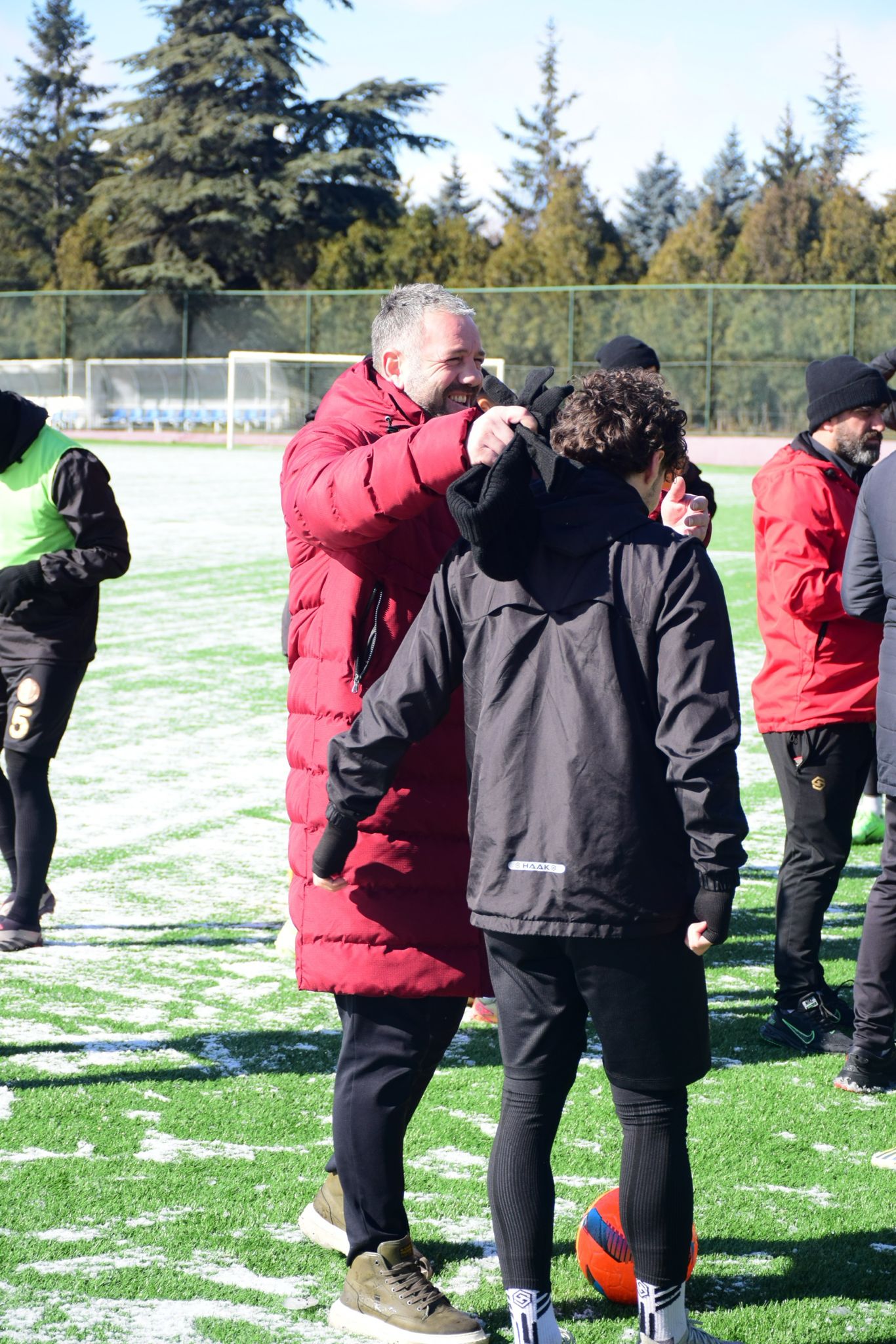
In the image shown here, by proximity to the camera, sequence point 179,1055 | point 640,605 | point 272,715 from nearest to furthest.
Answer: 1. point 640,605
2. point 179,1055
3. point 272,715

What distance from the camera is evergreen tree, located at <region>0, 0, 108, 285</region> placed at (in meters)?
62.1

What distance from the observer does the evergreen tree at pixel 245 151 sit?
51.2 m

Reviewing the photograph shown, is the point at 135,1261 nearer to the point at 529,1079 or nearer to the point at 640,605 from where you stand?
Result: the point at 529,1079

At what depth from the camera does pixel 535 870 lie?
254 cm

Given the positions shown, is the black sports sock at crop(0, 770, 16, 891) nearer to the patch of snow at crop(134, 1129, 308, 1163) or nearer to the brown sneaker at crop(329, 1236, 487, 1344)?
the patch of snow at crop(134, 1129, 308, 1163)

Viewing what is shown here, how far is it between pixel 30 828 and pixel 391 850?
8.65 ft

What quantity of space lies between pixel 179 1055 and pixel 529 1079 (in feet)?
6.29

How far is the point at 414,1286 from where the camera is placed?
2873mm

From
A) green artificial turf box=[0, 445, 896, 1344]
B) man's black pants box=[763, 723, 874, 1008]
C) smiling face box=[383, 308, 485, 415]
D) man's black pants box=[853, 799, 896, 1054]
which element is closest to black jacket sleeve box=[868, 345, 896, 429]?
man's black pants box=[763, 723, 874, 1008]

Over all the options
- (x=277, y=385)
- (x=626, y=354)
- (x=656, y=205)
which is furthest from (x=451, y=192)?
(x=626, y=354)

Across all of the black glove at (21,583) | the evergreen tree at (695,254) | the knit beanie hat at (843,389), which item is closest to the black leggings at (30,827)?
the black glove at (21,583)

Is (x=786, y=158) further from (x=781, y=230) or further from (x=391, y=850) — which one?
(x=391, y=850)

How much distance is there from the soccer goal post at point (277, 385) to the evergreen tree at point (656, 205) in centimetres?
3575

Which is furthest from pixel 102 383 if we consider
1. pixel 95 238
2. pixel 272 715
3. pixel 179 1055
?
pixel 179 1055
